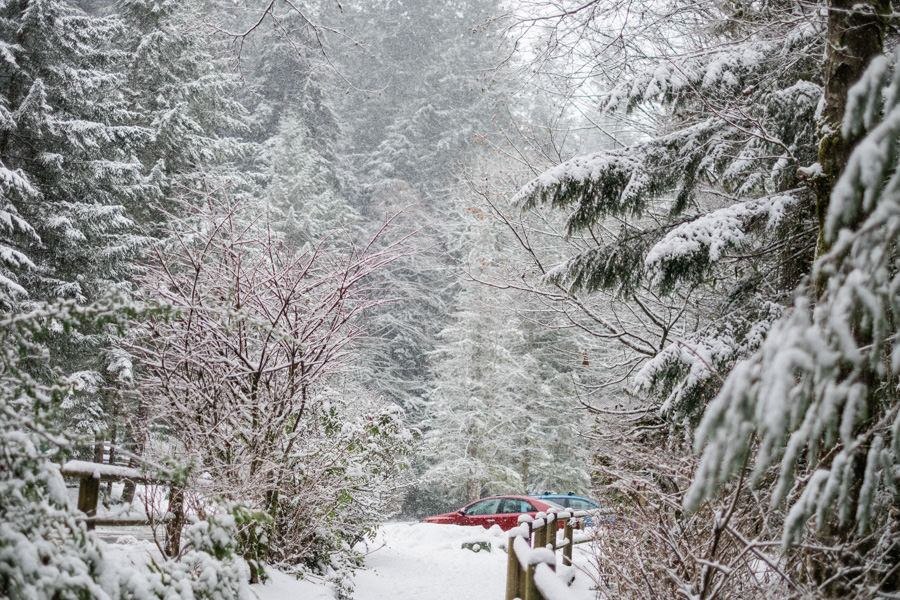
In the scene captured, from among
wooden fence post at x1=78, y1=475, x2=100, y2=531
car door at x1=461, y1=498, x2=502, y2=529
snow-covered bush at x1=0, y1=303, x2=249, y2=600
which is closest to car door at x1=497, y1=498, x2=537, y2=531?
car door at x1=461, y1=498, x2=502, y2=529

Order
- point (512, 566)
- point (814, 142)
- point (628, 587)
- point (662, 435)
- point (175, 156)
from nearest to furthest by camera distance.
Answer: point (628, 587)
point (512, 566)
point (814, 142)
point (662, 435)
point (175, 156)

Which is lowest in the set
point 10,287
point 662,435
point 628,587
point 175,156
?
point 628,587

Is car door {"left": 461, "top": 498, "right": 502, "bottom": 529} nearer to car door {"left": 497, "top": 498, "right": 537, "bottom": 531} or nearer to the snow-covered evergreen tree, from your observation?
car door {"left": 497, "top": 498, "right": 537, "bottom": 531}

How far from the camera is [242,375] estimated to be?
5734 mm

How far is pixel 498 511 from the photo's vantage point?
14.2 meters

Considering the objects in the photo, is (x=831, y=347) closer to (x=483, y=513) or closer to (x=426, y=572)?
(x=426, y=572)

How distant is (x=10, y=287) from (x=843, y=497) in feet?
45.9

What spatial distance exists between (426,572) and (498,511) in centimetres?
496

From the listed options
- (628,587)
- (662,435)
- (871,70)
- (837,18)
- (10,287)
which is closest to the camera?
(871,70)

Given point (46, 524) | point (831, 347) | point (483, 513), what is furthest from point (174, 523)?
point (483, 513)

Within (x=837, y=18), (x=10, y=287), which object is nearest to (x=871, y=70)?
(x=837, y=18)

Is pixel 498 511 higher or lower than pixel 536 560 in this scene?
lower

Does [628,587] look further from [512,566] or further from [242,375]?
[242,375]

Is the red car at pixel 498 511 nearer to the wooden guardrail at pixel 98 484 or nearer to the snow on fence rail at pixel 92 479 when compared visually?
the wooden guardrail at pixel 98 484
